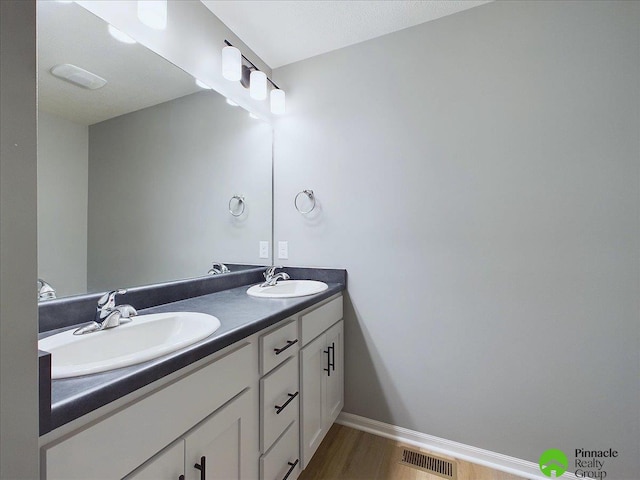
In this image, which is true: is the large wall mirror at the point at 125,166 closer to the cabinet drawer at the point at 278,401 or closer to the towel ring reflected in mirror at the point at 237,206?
the towel ring reflected in mirror at the point at 237,206

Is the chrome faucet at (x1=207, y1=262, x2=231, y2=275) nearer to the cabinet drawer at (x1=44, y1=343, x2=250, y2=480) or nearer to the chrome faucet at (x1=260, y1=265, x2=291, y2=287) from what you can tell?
the chrome faucet at (x1=260, y1=265, x2=291, y2=287)

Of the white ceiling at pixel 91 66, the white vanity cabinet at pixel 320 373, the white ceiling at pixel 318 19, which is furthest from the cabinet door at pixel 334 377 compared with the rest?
the white ceiling at pixel 318 19

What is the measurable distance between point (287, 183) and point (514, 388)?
1763 millimetres

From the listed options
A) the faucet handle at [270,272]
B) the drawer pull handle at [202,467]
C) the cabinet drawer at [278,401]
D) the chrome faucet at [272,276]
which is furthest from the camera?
the faucet handle at [270,272]

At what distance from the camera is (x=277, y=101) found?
195 cm

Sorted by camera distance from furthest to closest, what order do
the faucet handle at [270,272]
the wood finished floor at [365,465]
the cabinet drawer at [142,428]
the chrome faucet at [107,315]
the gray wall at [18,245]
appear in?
the faucet handle at [270,272] → the wood finished floor at [365,465] → the chrome faucet at [107,315] → the cabinet drawer at [142,428] → the gray wall at [18,245]

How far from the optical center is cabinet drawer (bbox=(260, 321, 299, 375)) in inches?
41.4

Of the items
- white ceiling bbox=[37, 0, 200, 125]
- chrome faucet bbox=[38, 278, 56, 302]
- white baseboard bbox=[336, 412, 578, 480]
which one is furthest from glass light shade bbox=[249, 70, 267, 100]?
white baseboard bbox=[336, 412, 578, 480]

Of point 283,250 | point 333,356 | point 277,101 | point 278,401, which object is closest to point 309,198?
point 283,250

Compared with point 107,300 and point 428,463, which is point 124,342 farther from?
point 428,463

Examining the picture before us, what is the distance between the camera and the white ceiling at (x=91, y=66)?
936 millimetres

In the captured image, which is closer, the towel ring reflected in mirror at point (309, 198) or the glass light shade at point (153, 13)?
the glass light shade at point (153, 13)

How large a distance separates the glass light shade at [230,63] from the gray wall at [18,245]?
131cm

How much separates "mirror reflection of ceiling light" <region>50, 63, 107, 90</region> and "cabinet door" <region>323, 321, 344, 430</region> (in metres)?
1.50
